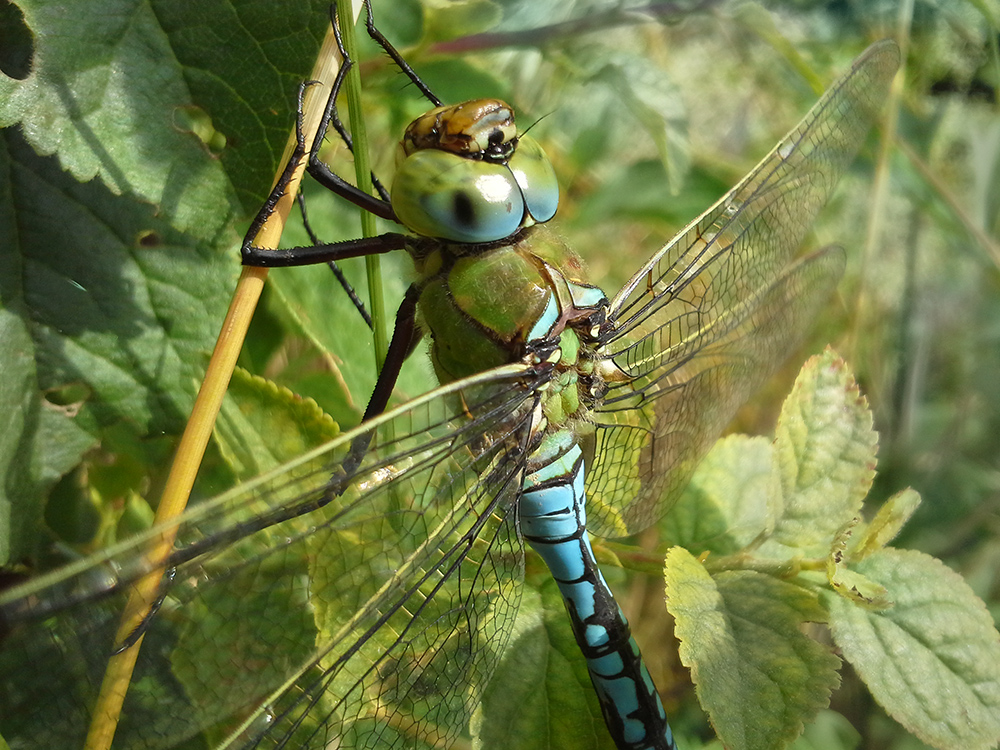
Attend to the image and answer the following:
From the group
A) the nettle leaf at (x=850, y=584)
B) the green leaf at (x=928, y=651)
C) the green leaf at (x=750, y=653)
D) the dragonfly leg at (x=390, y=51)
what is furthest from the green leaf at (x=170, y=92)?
the green leaf at (x=928, y=651)

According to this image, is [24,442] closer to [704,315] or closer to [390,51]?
[390,51]

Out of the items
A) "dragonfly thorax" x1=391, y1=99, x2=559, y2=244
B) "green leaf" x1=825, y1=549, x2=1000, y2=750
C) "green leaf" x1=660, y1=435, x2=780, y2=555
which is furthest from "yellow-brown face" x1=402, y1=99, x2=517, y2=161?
"green leaf" x1=825, y1=549, x2=1000, y2=750

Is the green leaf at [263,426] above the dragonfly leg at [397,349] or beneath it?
beneath

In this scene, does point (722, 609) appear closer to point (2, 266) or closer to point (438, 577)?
point (438, 577)

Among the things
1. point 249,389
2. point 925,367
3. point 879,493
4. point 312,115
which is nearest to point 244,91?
point 312,115

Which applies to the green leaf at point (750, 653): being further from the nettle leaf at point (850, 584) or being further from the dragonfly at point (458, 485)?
the dragonfly at point (458, 485)

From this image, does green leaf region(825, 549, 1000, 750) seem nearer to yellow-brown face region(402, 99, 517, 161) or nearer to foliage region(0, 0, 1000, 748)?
foliage region(0, 0, 1000, 748)

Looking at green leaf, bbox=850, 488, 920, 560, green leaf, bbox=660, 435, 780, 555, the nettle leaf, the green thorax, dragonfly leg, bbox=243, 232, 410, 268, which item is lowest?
the nettle leaf

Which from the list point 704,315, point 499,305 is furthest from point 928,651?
point 499,305
